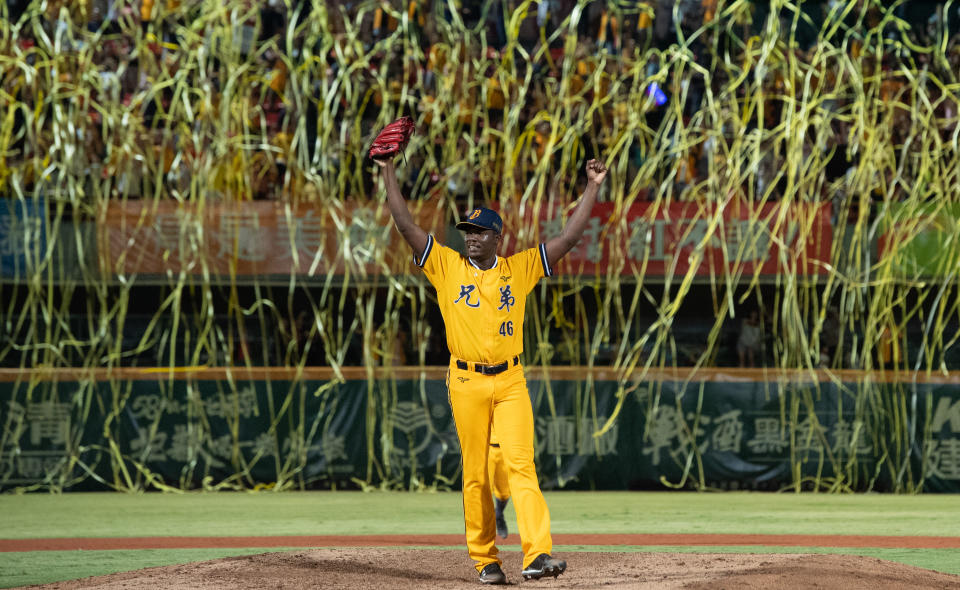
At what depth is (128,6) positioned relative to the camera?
1461 centimetres

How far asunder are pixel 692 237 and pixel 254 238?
4810 mm

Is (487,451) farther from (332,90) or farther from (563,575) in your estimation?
(332,90)

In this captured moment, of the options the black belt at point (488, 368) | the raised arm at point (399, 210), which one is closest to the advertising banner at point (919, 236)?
the black belt at point (488, 368)

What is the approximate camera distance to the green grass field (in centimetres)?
776

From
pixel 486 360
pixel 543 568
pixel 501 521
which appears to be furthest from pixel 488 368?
pixel 501 521

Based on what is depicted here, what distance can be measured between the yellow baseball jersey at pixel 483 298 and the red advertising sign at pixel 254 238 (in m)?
6.99

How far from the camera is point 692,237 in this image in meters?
13.1

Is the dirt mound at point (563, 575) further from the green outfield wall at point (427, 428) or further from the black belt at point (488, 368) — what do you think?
the green outfield wall at point (427, 428)

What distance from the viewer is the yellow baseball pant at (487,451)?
18.0 feet

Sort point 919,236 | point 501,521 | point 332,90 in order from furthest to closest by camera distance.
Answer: point 332,90 < point 919,236 < point 501,521

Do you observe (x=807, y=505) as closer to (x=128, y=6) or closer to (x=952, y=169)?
(x=952, y=169)

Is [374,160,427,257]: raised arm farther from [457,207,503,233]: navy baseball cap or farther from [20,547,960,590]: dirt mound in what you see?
[20,547,960,590]: dirt mound

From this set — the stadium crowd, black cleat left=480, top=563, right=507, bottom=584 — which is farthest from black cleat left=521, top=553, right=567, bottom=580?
the stadium crowd

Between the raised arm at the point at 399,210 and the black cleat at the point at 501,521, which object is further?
the black cleat at the point at 501,521
